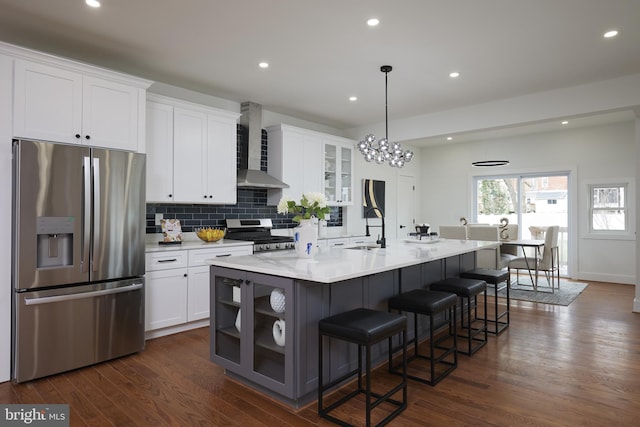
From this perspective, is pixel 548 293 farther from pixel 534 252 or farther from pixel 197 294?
pixel 197 294

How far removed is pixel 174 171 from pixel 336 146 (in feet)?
9.03

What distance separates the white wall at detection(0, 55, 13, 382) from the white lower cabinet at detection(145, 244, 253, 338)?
1.04 metres

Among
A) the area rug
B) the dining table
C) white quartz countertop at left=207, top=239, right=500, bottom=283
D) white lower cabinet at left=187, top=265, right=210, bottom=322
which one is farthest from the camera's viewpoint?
the dining table

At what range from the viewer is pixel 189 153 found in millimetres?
4305

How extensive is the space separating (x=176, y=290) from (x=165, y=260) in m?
0.33

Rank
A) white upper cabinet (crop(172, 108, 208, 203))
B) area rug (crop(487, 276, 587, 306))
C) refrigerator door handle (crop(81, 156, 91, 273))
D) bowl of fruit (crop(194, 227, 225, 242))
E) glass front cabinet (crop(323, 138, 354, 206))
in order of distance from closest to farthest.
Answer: refrigerator door handle (crop(81, 156, 91, 273))
white upper cabinet (crop(172, 108, 208, 203))
bowl of fruit (crop(194, 227, 225, 242))
area rug (crop(487, 276, 587, 306))
glass front cabinet (crop(323, 138, 354, 206))

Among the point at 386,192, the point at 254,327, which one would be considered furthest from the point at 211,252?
the point at 386,192

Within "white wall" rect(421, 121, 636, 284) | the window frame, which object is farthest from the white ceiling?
the window frame

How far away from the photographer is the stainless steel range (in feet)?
15.0

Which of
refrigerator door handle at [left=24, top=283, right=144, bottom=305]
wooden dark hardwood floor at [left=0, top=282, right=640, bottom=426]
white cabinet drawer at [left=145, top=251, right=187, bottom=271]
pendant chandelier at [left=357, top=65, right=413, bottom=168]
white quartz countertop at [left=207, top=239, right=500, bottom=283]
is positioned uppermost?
pendant chandelier at [left=357, top=65, right=413, bottom=168]

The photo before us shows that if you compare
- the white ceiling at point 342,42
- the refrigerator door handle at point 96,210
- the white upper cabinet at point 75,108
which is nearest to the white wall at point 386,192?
the white ceiling at point 342,42

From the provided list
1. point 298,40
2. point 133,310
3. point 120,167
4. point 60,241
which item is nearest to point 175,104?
point 120,167

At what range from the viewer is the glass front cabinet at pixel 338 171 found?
239 inches

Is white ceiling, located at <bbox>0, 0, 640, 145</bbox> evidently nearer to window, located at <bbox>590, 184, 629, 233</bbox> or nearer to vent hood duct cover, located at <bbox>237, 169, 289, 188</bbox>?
vent hood duct cover, located at <bbox>237, 169, 289, 188</bbox>
